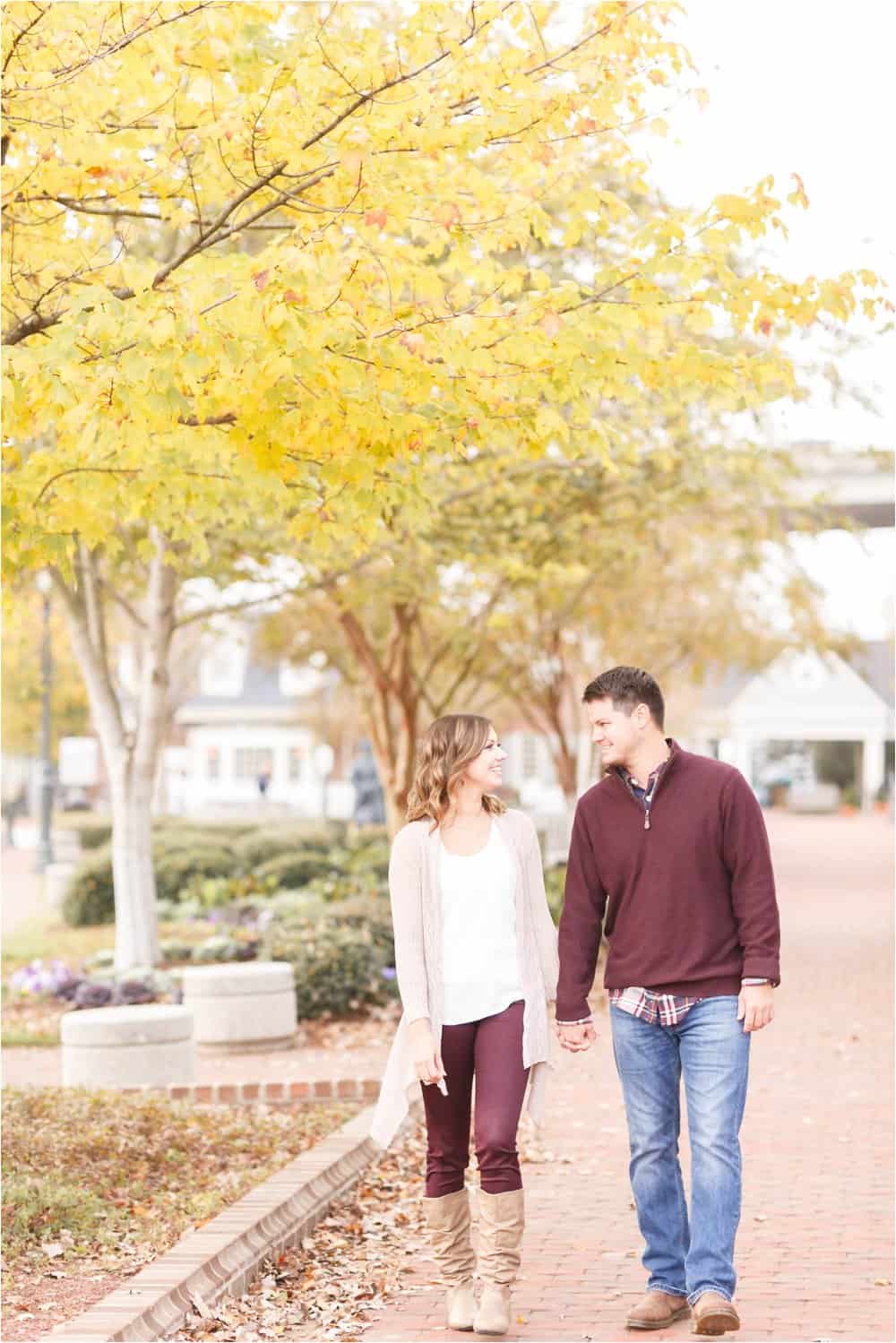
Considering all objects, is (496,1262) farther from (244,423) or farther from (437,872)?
(244,423)

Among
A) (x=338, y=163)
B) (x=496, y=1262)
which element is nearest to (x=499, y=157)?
(x=338, y=163)

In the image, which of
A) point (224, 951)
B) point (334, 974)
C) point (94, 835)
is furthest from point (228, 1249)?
point (94, 835)

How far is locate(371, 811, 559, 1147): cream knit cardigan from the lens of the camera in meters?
5.56

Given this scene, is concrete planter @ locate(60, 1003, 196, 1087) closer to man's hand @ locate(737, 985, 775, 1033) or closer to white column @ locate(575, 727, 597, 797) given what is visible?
man's hand @ locate(737, 985, 775, 1033)

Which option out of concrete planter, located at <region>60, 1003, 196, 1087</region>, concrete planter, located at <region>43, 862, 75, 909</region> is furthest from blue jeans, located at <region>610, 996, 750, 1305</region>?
concrete planter, located at <region>43, 862, 75, 909</region>

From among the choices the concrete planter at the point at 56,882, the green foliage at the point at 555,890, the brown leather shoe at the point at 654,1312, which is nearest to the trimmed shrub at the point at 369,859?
the green foliage at the point at 555,890

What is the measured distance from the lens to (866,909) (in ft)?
82.9

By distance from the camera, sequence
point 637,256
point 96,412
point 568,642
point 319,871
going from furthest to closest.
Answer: point 568,642, point 319,871, point 637,256, point 96,412

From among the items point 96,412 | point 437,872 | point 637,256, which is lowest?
point 437,872

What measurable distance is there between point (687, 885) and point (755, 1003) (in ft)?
1.27

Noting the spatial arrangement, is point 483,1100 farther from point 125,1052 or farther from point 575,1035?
point 125,1052

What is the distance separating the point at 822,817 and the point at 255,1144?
57.0m

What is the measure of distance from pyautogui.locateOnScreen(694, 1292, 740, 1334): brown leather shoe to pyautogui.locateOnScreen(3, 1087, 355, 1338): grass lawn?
1.91 meters

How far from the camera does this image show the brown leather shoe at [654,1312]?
5680 millimetres
